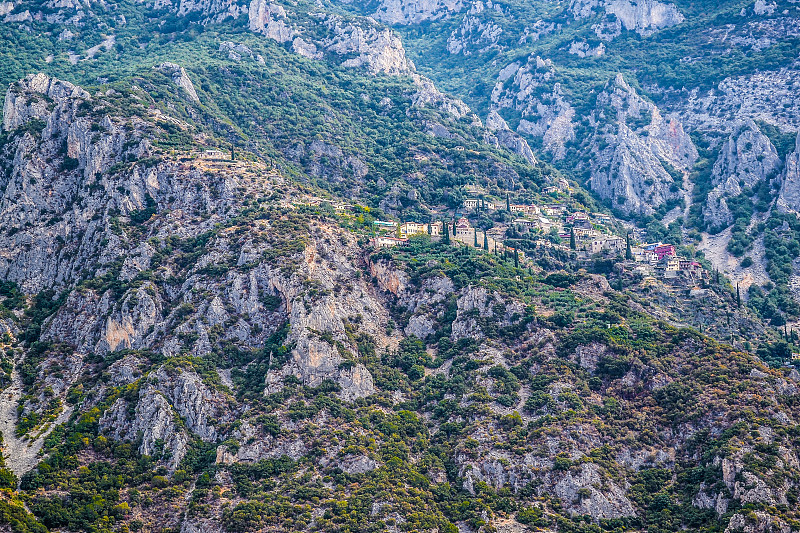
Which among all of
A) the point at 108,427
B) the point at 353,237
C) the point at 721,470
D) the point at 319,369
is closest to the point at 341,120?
the point at 353,237

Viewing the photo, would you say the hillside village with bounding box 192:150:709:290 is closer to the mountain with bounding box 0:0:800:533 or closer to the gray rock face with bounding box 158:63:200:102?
the mountain with bounding box 0:0:800:533

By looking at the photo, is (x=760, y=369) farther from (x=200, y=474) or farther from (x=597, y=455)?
(x=200, y=474)

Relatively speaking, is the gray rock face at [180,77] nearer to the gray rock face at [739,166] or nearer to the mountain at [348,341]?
the mountain at [348,341]

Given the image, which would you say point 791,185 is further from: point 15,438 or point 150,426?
point 15,438

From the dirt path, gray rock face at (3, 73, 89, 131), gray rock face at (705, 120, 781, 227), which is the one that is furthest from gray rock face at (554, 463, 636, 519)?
gray rock face at (3, 73, 89, 131)

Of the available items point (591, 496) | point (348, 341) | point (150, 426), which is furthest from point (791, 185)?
point (150, 426)

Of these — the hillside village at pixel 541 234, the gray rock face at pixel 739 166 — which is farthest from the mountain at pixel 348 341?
the gray rock face at pixel 739 166

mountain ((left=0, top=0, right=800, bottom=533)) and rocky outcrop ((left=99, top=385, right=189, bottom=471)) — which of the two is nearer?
mountain ((left=0, top=0, right=800, bottom=533))
